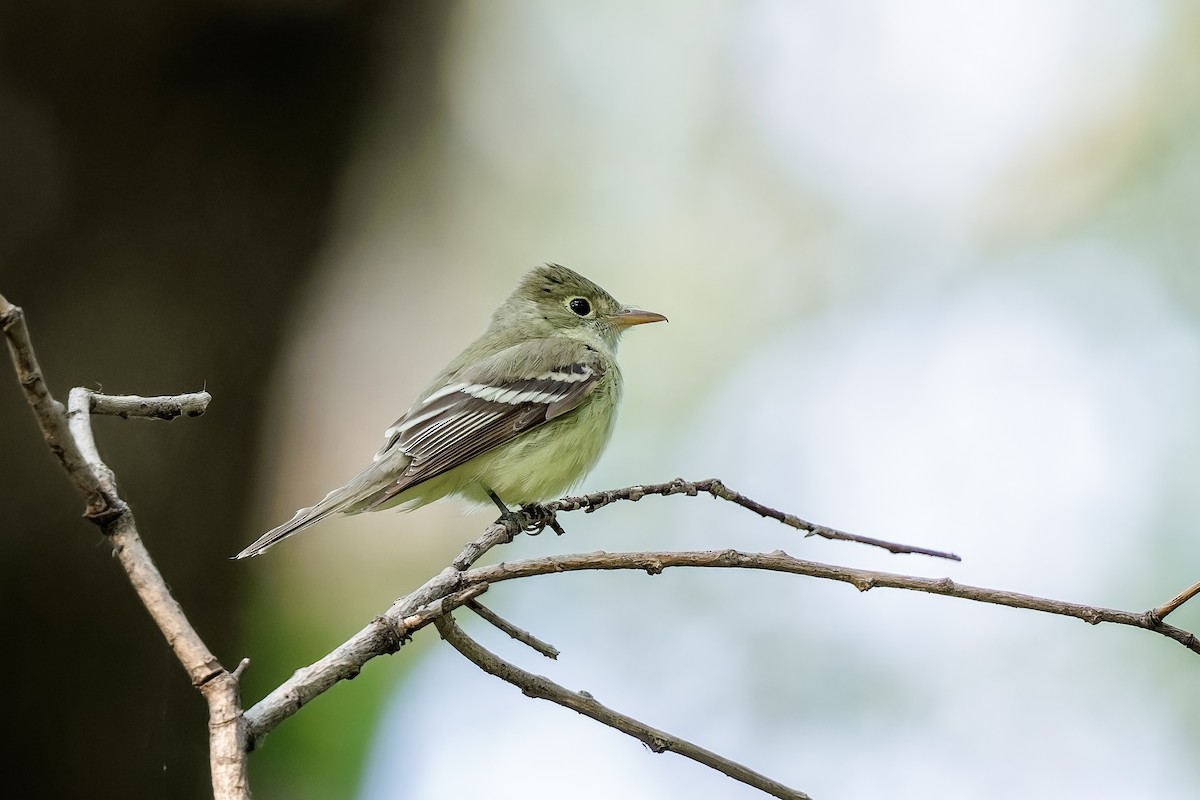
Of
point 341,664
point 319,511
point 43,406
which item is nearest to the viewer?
point 43,406

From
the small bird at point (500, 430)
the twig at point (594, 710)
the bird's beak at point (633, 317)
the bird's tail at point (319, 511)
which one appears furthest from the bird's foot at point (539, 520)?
the twig at point (594, 710)

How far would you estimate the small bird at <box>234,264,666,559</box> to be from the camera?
3887 mm

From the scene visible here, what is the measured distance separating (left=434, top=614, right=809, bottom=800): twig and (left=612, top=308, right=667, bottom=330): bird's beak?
3.57 metres

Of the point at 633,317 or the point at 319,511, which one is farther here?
the point at 633,317

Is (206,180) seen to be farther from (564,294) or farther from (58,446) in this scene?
(58,446)

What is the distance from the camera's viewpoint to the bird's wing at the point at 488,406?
3926 millimetres

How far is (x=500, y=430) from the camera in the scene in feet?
13.8

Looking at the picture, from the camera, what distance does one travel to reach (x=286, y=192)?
487 cm

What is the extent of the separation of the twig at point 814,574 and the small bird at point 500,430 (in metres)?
1.89

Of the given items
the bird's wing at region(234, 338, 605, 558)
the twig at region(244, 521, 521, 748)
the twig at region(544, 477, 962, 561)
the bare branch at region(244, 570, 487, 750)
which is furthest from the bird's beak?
the bare branch at region(244, 570, 487, 750)

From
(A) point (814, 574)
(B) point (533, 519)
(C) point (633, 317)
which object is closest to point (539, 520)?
(B) point (533, 519)

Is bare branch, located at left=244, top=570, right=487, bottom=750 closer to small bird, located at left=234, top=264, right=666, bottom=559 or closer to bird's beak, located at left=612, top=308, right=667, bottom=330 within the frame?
small bird, located at left=234, top=264, right=666, bottom=559

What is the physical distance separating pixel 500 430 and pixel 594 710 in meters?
2.54

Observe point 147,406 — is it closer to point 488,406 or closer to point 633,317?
point 488,406
